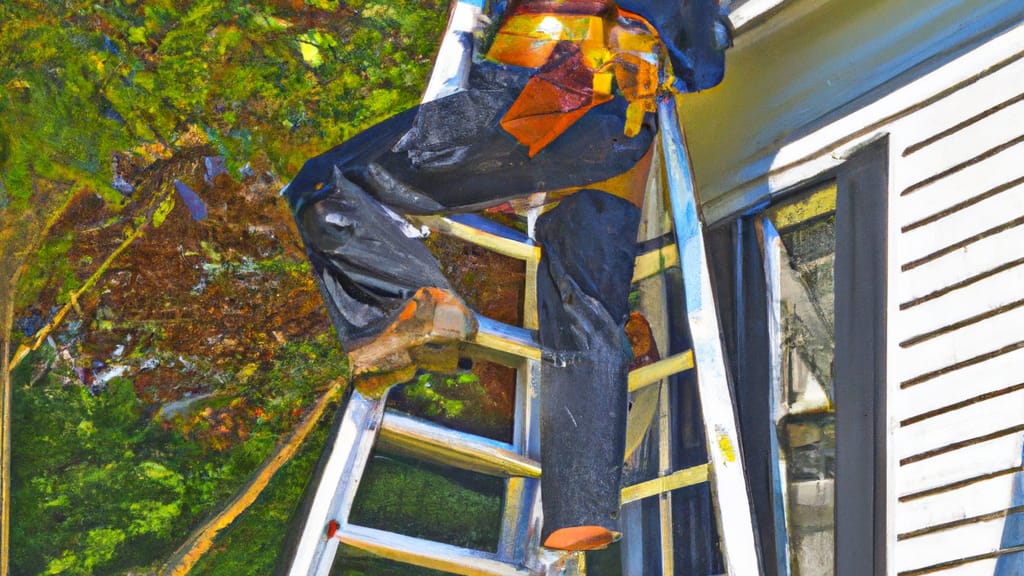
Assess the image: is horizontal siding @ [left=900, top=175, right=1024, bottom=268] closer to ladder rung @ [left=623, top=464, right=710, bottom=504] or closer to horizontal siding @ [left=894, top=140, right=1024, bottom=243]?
horizontal siding @ [left=894, top=140, right=1024, bottom=243]

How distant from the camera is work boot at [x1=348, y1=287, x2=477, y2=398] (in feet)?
6.79

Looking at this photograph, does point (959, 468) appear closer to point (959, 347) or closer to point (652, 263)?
point (959, 347)

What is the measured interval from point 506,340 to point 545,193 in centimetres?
36

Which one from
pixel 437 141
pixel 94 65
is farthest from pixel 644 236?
pixel 94 65

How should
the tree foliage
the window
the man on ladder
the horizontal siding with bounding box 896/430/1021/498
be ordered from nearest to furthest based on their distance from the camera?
the horizontal siding with bounding box 896/430/1021/498, the window, the man on ladder, the tree foliage

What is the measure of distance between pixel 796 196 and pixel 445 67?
91 cm

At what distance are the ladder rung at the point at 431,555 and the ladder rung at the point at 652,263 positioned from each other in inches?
30.3

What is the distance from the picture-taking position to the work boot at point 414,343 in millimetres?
2068

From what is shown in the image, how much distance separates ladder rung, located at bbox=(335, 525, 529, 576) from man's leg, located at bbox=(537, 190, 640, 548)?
19 centimetres

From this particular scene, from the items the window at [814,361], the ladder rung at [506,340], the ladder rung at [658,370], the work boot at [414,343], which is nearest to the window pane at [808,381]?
the window at [814,361]

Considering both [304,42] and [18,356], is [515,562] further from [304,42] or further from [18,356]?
[304,42]

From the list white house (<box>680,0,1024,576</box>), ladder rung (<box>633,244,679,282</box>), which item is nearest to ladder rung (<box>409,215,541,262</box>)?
ladder rung (<box>633,244,679,282</box>)

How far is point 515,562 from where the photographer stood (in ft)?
7.18

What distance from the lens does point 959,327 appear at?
1838mm
